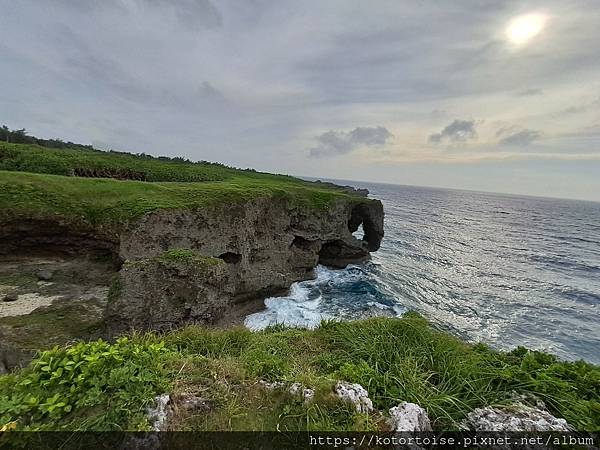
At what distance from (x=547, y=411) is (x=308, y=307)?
758 inches

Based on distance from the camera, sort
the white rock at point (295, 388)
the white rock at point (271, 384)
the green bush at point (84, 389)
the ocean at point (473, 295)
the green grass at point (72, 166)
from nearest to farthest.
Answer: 1. the green bush at point (84, 389)
2. the white rock at point (295, 388)
3. the white rock at point (271, 384)
4. the ocean at point (473, 295)
5. the green grass at point (72, 166)

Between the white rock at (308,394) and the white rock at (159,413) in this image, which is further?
the white rock at (308,394)

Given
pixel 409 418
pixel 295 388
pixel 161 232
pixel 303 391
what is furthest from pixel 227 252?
pixel 409 418

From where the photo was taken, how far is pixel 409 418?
13.1ft

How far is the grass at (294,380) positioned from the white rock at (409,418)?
176mm

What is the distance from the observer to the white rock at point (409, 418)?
154 inches

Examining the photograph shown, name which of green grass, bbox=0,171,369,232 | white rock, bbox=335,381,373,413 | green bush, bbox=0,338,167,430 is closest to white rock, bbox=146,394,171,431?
green bush, bbox=0,338,167,430

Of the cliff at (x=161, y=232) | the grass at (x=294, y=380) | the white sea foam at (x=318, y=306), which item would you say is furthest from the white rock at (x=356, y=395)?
the white sea foam at (x=318, y=306)

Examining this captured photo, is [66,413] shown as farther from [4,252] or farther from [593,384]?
[4,252]

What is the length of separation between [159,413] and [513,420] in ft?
15.1

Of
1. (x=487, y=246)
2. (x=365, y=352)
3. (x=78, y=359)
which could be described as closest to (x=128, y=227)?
(x=78, y=359)

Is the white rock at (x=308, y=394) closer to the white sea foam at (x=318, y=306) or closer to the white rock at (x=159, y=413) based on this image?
the white rock at (x=159, y=413)

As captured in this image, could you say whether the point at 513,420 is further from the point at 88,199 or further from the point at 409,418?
the point at 88,199

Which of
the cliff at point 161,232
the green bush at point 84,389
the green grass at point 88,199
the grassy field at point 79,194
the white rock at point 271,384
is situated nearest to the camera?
the green bush at point 84,389
